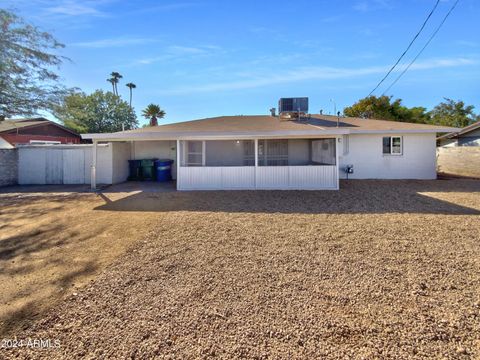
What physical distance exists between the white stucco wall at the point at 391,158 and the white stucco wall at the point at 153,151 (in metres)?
9.06

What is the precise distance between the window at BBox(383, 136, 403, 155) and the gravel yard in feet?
23.5

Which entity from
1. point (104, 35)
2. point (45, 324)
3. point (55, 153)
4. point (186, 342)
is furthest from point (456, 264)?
point (55, 153)

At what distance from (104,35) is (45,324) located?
34.8 feet

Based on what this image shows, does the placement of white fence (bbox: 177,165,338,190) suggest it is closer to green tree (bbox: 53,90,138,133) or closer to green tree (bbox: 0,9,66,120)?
green tree (bbox: 0,9,66,120)

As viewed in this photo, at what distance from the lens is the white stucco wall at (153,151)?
14211 millimetres

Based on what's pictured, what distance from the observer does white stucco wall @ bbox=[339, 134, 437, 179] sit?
40.9ft

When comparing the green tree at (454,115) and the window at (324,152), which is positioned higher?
the green tree at (454,115)

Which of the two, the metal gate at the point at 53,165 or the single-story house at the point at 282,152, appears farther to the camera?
the metal gate at the point at 53,165

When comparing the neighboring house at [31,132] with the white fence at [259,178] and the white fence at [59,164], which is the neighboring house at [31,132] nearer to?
the white fence at [59,164]

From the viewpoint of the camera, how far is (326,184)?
992 centimetres

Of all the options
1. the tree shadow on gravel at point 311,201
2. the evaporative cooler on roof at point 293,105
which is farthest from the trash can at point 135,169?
the evaporative cooler on roof at point 293,105

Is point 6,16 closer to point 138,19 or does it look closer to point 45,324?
point 138,19

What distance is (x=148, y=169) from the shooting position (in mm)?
13602

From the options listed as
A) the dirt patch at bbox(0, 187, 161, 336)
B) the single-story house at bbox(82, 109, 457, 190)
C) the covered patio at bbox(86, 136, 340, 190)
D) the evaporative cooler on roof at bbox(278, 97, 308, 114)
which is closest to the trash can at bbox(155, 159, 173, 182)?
the covered patio at bbox(86, 136, 340, 190)
